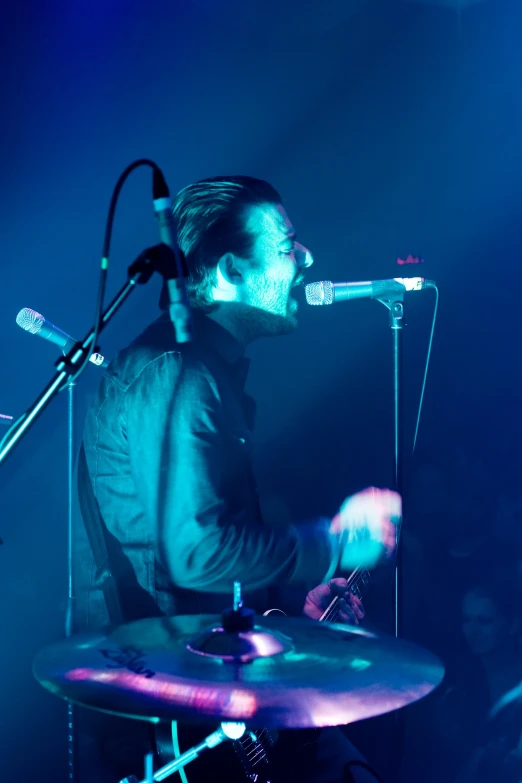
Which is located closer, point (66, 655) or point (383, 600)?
point (66, 655)

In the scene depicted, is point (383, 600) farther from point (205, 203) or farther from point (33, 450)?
point (205, 203)

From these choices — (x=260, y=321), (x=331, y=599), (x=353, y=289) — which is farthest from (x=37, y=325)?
(x=331, y=599)

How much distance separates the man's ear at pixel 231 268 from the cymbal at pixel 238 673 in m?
1.06

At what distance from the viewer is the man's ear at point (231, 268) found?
2109 mm

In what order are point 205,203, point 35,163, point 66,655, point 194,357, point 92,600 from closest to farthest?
point 66,655 → point 194,357 → point 92,600 → point 205,203 → point 35,163

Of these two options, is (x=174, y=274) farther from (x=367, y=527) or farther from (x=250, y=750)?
(x=250, y=750)

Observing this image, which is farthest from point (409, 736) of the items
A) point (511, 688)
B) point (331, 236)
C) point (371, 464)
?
point (331, 236)

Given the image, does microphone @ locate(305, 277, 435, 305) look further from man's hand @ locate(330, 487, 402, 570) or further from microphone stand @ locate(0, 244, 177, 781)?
microphone stand @ locate(0, 244, 177, 781)

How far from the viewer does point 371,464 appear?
3.44 meters

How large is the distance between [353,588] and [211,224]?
1.41 m

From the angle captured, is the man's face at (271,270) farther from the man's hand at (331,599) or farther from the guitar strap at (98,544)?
the man's hand at (331,599)

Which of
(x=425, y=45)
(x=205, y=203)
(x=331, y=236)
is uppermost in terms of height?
(x=425, y=45)

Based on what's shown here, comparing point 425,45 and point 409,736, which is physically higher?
point 425,45

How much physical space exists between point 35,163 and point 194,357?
1557mm
